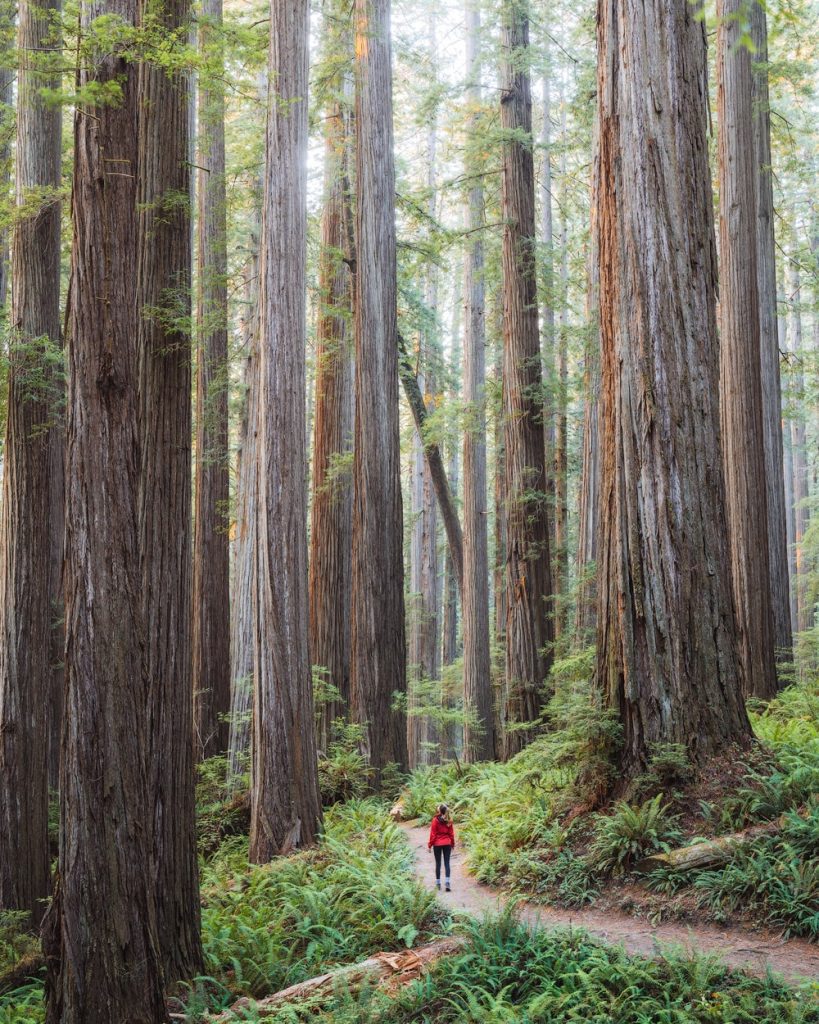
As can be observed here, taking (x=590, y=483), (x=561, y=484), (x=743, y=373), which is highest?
(x=743, y=373)

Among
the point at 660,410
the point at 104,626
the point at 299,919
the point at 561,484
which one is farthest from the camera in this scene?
the point at 561,484

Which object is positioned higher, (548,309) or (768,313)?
(548,309)

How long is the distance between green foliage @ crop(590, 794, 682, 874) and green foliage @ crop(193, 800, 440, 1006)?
1389mm

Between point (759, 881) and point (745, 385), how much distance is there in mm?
7138

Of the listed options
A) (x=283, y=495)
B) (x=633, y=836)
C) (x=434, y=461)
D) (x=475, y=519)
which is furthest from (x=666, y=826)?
(x=434, y=461)

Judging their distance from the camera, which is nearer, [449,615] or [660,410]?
[660,410]

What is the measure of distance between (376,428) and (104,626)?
6.99 m

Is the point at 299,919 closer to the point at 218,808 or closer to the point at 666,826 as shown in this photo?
the point at 666,826

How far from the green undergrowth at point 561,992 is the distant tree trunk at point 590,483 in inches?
267

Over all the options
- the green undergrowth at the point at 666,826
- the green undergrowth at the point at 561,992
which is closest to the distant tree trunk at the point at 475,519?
the green undergrowth at the point at 666,826

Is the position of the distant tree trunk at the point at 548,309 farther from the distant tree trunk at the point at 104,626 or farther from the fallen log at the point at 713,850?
the distant tree trunk at the point at 104,626

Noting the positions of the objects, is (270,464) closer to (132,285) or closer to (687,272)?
(132,285)

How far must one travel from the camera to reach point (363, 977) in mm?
5562

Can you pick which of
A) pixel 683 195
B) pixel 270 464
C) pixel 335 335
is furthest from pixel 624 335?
pixel 335 335
